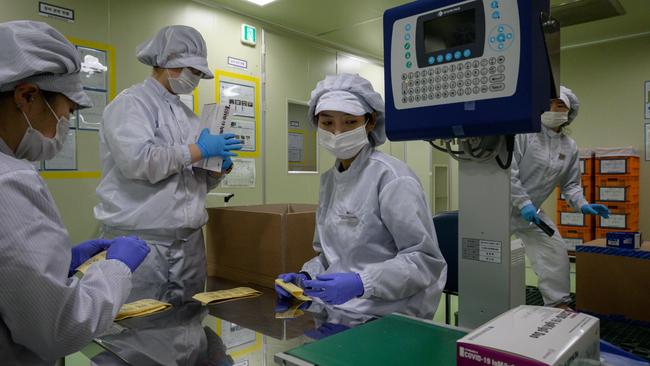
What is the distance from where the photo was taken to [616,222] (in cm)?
467

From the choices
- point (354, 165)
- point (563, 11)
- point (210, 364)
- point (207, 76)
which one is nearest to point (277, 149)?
point (207, 76)

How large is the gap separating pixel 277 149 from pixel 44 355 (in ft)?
10.4

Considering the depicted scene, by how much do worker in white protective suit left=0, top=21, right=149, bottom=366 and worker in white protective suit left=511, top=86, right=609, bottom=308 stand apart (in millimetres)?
2694

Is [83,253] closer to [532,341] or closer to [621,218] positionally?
[532,341]

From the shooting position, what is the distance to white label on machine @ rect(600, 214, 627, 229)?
4641 mm

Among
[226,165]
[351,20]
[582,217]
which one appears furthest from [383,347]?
[582,217]

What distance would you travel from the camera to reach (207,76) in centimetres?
193

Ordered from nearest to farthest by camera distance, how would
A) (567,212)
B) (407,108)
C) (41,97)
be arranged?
(41,97) < (407,108) < (567,212)

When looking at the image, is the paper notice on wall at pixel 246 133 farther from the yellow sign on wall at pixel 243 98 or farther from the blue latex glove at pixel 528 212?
the blue latex glove at pixel 528 212

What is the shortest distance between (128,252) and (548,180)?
2970 millimetres

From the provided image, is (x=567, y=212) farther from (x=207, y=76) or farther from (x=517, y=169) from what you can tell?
(x=207, y=76)

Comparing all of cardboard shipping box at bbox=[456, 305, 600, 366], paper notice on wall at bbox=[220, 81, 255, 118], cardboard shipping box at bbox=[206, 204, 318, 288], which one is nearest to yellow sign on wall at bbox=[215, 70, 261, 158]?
paper notice on wall at bbox=[220, 81, 255, 118]

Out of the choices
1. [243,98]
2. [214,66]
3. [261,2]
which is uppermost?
[261,2]

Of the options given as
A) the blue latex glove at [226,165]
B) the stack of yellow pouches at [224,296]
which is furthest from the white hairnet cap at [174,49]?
the stack of yellow pouches at [224,296]
